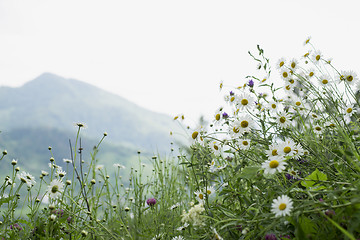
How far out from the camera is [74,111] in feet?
367

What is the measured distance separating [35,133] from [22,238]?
89053 millimetres

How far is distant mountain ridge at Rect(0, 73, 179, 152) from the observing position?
332 feet

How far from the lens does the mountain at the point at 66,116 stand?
81.1m

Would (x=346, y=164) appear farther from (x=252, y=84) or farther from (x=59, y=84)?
(x=59, y=84)

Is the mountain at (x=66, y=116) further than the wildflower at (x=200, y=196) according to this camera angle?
Yes

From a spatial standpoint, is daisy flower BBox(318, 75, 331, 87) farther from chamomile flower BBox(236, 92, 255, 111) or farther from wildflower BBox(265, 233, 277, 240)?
wildflower BBox(265, 233, 277, 240)

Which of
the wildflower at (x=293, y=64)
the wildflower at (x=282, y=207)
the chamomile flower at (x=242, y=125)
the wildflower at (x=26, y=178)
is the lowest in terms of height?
the wildflower at (x=282, y=207)

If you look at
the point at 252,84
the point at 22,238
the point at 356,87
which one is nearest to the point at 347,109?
the point at 356,87

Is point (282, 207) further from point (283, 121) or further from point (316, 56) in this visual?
point (316, 56)

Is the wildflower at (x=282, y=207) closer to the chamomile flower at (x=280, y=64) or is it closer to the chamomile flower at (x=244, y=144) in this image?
the chamomile flower at (x=244, y=144)

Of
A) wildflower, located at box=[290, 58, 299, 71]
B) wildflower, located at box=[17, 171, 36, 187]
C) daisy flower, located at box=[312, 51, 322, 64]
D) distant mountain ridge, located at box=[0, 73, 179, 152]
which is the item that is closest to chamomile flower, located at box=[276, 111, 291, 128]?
wildflower, located at box=[290, 58, 299, 71]

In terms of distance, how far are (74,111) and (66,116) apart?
14.9 ft

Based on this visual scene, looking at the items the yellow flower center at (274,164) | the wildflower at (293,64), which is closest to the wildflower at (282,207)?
the yellow flower center at (274,164)

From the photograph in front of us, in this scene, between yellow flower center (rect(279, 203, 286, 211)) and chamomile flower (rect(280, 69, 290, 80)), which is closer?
yellow flower center (rect(279, 203, 286, 211))
